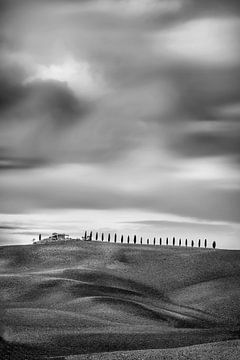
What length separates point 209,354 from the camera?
511 inches

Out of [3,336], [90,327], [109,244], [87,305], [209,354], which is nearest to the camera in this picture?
[209,354]

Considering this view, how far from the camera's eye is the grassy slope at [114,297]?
15.3m

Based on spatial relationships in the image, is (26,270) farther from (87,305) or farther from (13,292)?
(87,305)

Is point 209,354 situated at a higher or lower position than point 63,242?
lower

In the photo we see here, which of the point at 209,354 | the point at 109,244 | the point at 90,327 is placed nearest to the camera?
the point at 209,354

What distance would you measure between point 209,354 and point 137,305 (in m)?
7.70

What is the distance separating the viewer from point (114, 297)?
847 inches

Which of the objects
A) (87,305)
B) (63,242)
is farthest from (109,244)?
(87,305)

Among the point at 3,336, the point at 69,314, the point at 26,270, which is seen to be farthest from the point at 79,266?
the point at 3,336

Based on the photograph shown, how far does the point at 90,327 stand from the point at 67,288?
6.08 meters

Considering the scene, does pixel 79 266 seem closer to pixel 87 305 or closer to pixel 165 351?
pixel 87 305

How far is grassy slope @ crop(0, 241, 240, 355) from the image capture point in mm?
15305

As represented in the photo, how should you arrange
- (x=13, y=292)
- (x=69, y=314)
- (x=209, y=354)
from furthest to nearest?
1. (x=13, y=292)
2. (x=69, y=314)
3. (x=209, y=354)

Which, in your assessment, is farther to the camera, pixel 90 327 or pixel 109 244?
pixel 109 244
